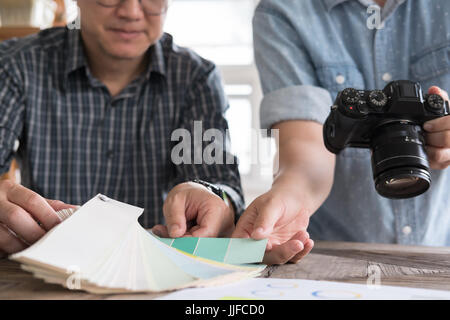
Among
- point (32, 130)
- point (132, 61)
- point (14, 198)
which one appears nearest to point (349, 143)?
point (14, 198)

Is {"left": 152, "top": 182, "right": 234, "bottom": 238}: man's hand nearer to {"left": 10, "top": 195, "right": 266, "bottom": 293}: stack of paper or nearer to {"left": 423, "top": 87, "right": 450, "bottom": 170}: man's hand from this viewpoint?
{"left": 10, "top": 195, "right": 266, "bottom": 293}: stack of paper

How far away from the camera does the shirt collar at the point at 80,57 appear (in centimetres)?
98

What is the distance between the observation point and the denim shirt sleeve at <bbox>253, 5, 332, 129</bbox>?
2.52ft

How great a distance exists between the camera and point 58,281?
382mm

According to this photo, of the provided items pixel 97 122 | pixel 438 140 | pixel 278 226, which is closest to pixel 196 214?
pixel 278 226

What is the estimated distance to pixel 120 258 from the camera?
1.35 ft

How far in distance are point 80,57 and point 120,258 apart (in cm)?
69

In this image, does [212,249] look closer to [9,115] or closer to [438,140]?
[438,140]

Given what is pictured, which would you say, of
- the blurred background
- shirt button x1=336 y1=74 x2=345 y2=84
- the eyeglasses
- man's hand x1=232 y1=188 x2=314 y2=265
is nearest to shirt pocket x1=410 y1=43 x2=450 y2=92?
shirt button x1=336 y1=74 x2=345 y2=84

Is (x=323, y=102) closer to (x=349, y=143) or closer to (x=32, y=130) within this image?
(x=349, y=143)

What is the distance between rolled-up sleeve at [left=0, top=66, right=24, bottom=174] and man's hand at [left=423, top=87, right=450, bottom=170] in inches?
30.3

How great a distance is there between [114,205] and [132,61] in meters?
0.55

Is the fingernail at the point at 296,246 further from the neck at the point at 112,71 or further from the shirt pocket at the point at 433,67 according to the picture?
the neck at the point at 112,71

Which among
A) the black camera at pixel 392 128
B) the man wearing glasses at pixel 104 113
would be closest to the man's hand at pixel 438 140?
the black camera at pixel 392 128
